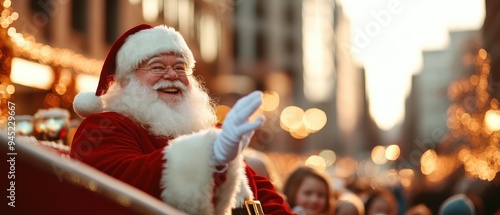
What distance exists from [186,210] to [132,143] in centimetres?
69

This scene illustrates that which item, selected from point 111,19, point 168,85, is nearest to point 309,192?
point 168,85

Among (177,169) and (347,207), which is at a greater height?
(177,169)

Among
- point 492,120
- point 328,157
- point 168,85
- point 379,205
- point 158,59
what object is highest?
point 158,59

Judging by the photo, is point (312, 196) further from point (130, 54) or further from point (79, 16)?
point (79, 16)

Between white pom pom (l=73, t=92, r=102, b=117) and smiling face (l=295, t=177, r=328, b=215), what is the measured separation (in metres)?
2.52

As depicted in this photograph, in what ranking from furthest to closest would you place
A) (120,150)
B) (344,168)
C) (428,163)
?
(344,168) < (428,163) < (120,150)

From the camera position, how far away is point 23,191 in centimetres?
285

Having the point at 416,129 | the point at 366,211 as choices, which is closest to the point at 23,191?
the point at 366,211

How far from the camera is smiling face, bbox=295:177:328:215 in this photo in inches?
272

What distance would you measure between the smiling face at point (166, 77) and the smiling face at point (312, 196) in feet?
7.62

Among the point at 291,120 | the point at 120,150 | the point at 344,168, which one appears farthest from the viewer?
the point at 344,168

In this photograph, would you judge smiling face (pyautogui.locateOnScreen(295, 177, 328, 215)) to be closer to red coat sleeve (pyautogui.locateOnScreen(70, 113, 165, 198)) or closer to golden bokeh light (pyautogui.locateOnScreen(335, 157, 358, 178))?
red coat sleeve (pyautogui.locateOnScreen(70, 113, 165, 198))

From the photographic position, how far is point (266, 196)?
192 inches

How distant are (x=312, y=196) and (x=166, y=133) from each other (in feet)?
8.22
